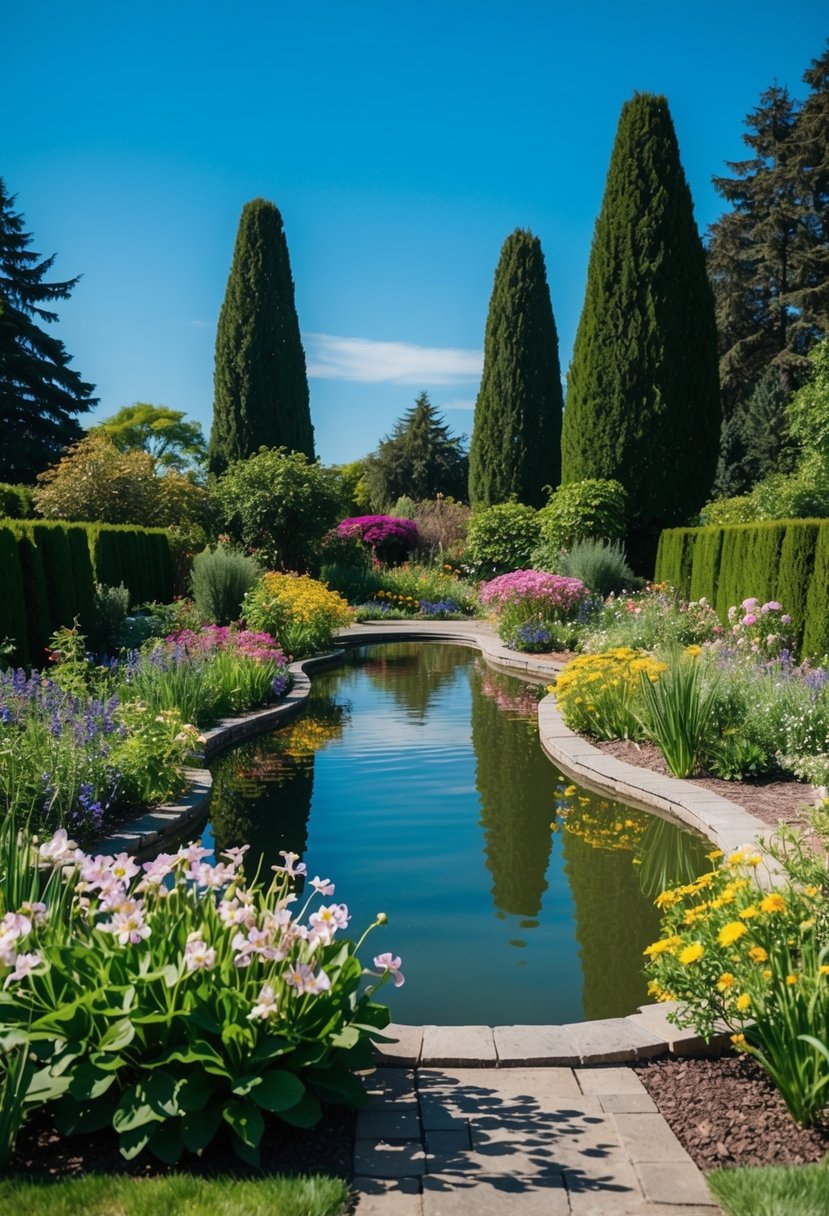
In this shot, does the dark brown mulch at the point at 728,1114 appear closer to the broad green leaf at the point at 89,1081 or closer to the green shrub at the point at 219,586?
the broad green leaf at the point at 89,1081

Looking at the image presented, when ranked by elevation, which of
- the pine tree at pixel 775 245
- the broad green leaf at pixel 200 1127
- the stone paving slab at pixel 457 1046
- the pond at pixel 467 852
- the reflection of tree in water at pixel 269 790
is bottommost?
the reflection of tree in water at pixel 269 790

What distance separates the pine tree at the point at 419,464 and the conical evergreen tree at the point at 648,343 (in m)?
22.1

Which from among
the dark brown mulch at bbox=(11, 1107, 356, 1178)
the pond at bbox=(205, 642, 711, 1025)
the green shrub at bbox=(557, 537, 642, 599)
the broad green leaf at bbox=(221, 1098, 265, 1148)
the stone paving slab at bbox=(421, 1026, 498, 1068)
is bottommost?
the pond at bbox=(205, 642, 711, 1025)

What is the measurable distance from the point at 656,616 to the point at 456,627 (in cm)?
683

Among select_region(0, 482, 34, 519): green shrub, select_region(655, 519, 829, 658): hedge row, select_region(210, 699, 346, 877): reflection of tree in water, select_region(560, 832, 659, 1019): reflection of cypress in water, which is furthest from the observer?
select_region(0, 482, 34, 519): green shrub

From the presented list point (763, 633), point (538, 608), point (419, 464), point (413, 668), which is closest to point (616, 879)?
point (763, 633)

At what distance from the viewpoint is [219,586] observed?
15070mm

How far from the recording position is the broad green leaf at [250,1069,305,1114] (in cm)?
260

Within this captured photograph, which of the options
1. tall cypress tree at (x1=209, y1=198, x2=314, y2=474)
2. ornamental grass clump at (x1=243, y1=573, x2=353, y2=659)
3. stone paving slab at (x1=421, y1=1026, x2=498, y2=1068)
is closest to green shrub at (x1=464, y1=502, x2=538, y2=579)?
tall cypress tree at (x1=209, y1=198, x2=314, y2=474)

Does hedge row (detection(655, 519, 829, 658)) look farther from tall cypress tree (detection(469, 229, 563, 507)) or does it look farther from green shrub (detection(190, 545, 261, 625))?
tall cypress tree (detection(469, 229, 563, 507))

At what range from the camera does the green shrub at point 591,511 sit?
58.0 feet

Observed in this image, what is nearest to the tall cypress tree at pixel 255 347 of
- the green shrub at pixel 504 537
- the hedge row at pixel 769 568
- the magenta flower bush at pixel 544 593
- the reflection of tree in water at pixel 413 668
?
the green shrub at pixel 504 537

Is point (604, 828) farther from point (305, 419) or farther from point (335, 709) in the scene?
point (305, 419)

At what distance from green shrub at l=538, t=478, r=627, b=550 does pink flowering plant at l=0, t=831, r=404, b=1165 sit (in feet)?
50.0
